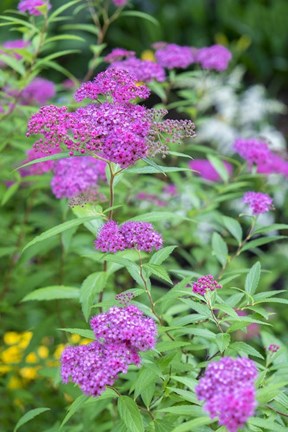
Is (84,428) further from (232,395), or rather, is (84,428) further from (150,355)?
(232,395)

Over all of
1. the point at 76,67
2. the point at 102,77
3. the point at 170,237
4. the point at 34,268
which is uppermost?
the point at 102,77

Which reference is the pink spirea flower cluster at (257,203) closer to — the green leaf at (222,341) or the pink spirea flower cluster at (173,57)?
the green leaf at (222,341)

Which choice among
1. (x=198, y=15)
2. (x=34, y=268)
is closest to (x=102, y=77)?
(x=34, y=268)

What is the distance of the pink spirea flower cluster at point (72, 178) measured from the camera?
7.07 ft

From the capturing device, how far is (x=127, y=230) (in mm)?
1591

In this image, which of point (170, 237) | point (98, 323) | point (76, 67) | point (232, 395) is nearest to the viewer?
point (232, 395)

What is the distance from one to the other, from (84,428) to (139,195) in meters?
1.05

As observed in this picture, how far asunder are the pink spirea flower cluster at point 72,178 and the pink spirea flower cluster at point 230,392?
3.29 ft

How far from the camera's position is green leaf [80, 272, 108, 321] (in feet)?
6.02

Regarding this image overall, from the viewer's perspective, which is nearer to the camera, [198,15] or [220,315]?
[220,315]

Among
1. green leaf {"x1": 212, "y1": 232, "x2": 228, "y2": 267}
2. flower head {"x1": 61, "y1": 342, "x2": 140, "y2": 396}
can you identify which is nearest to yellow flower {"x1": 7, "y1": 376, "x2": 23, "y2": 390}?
green leaf {"x1": 212, "y1": 232, "x2": 228, "y2": 267}

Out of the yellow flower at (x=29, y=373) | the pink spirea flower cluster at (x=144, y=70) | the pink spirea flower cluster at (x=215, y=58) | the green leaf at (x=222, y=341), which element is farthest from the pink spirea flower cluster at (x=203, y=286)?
the yellow flower at (x=29, y=373)

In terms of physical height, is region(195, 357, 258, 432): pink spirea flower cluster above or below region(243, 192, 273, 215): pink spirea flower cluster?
above

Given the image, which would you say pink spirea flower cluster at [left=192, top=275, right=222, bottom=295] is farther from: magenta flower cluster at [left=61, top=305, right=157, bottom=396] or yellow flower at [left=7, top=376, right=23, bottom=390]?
yellow flower at [left=7, top=376, right=23, bottom=390]
